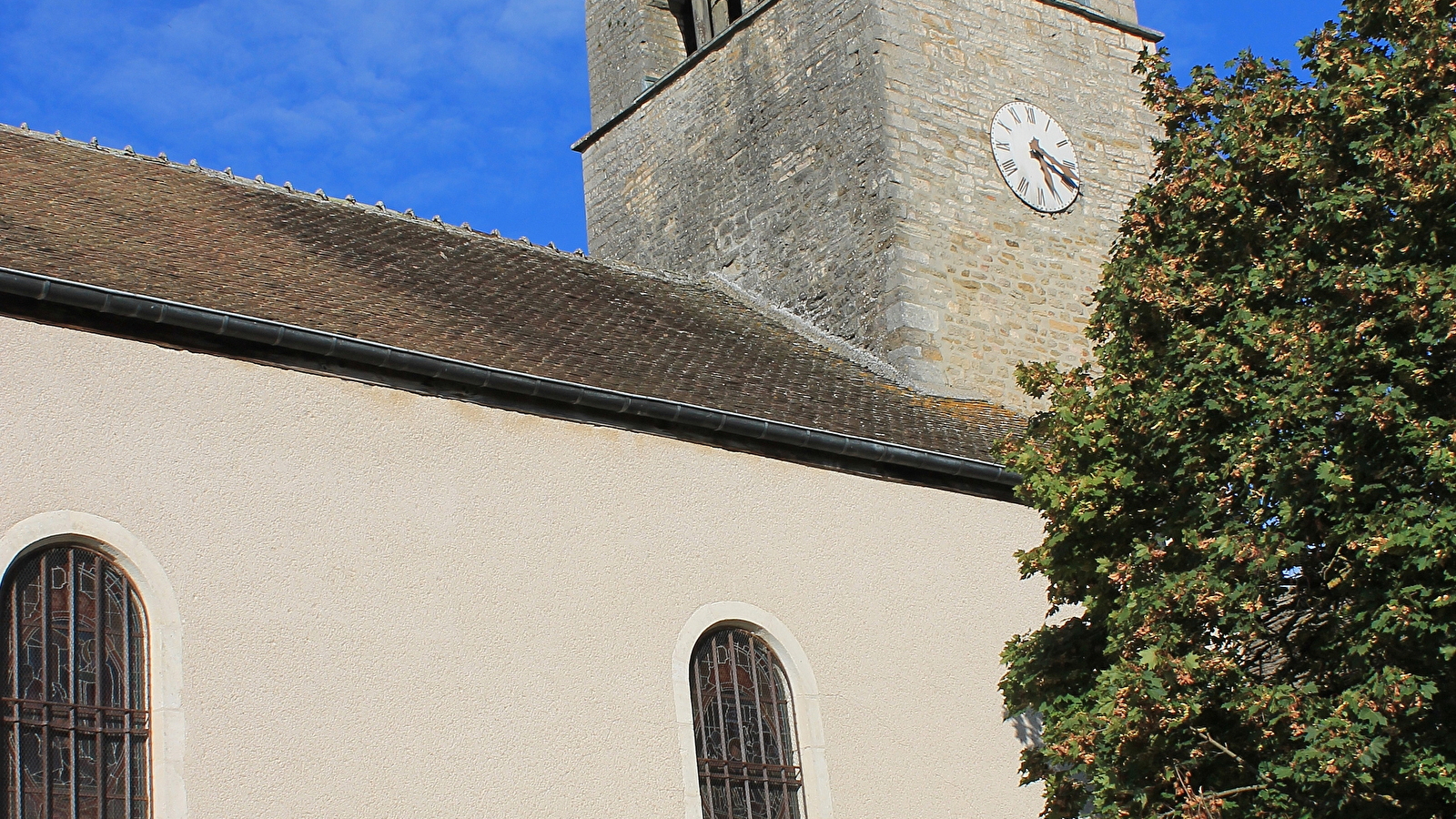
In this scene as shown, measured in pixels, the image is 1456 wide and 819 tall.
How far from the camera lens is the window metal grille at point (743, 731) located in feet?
32.3

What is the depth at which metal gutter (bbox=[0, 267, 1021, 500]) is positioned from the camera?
28.3 ft

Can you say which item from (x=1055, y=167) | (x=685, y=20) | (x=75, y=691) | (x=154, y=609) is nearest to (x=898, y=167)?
(x=1055, y=167)

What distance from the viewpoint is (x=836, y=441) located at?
10.9 meters

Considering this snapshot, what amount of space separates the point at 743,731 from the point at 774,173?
23.0ft

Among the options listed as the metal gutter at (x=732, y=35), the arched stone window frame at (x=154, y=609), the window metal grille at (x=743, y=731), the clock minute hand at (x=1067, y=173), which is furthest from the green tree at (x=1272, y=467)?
the metal gutter at (x=732, y=35)

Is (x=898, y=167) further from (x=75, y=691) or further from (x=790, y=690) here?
(x=75, y=691)

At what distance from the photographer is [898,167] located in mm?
14719

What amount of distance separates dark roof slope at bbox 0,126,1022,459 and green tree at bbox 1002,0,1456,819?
311 centimetres

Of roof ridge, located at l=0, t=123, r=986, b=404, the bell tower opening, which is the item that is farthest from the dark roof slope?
the bell tower opening

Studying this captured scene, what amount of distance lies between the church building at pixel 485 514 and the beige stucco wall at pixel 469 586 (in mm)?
19

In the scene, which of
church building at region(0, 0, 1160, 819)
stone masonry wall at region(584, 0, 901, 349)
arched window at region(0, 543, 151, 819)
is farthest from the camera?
stone masonry wall at region(584, 0, 901, 349)

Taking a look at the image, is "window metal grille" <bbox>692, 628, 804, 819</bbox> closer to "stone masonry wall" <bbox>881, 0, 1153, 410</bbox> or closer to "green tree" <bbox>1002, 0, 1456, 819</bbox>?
"green tree" <bbox>1002, 0, 1456, 819</bbox>

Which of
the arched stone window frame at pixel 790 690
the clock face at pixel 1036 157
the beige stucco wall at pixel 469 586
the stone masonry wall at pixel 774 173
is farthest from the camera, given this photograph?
the clock face at pixel 1036 157

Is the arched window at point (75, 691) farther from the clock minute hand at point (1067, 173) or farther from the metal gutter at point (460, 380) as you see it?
the clock minute hand at point (1067, 173)
